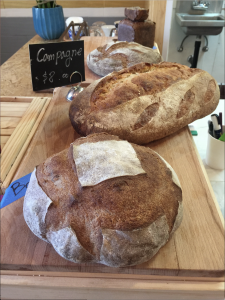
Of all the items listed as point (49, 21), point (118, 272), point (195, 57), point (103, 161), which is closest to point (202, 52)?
point (195, 57)

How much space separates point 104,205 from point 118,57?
120cm

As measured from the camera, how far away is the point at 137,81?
1103mm

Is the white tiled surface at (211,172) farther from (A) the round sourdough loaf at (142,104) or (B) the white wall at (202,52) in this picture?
(B) the white wall at (202,52)

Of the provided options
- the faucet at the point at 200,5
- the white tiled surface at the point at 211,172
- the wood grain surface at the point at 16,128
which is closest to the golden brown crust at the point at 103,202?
the wood grain surface at the point at 16,128

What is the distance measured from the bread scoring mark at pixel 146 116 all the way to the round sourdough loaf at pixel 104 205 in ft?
0.89

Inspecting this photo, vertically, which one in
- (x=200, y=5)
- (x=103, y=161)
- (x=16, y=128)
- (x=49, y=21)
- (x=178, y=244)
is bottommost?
(x=178, y=244)

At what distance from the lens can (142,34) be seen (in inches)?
75.6

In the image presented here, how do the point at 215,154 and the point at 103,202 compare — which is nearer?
the point at 103,202

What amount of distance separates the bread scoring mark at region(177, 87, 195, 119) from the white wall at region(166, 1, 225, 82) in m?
2.15

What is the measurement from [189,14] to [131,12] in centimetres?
149

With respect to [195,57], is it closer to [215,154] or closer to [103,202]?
[215,154]

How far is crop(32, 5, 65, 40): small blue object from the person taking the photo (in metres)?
2.51

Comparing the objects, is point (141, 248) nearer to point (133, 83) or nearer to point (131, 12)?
point (133, 83)

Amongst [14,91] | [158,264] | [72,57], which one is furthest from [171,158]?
[14,91]
